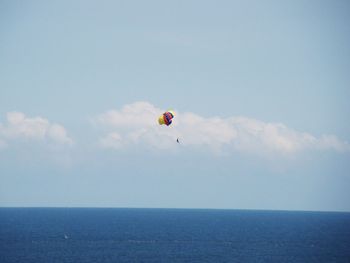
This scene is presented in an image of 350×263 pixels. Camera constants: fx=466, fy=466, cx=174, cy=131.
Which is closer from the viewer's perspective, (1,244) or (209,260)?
(209,260)

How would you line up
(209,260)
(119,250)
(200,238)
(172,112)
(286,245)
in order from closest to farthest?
1. (172,112)
2. (209,260)
3. (119,250)
4. (286,245)
5. (200,238)

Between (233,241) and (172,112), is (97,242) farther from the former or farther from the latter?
(172,112)

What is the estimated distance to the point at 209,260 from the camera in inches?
2963

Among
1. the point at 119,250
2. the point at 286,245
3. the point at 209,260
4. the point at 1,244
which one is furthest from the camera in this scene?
the point at 286,245

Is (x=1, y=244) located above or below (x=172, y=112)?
below

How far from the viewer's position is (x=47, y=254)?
80.3m

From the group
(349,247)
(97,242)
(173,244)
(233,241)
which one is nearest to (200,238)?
(233,241)

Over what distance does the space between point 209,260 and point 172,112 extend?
103ft

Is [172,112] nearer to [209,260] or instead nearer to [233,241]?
[209,260]

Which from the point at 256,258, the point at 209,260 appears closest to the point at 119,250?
the point at 209,260

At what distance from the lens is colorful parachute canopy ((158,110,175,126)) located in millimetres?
53250

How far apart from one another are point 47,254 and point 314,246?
5555 cm

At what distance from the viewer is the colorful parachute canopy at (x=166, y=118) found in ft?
175

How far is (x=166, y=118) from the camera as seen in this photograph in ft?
175
